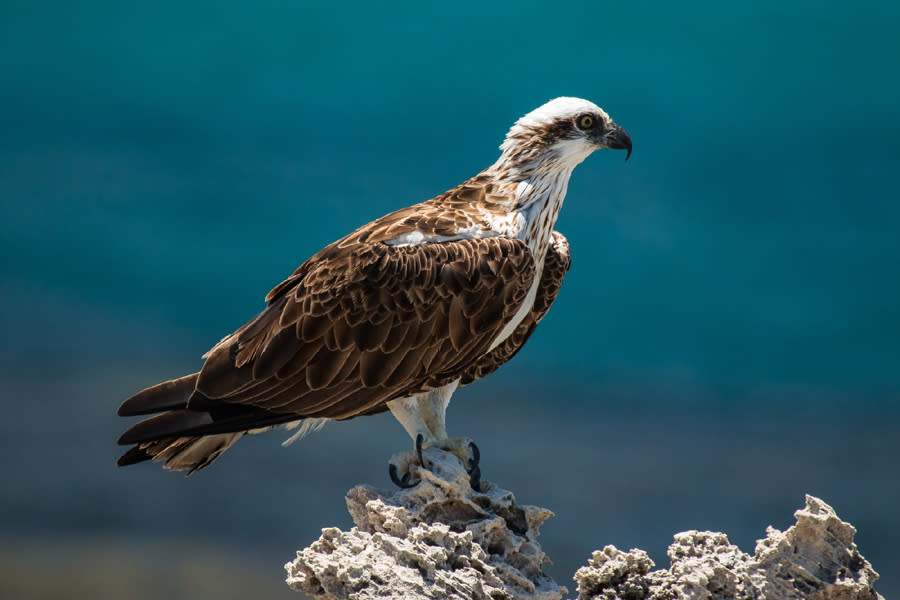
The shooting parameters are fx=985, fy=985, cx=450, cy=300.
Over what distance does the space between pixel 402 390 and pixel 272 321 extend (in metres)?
0.92

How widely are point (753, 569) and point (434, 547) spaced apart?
5.79 feet

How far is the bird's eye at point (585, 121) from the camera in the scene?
6242 millimetres

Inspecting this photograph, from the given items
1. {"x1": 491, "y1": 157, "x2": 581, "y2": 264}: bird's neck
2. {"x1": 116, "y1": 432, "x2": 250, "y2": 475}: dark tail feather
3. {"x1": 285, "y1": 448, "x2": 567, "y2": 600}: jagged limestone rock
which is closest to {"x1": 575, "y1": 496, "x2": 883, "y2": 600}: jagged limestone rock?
{"x1": 285, "y1": 448, "x2": 567, "y2": 600}: jagged limestone rock

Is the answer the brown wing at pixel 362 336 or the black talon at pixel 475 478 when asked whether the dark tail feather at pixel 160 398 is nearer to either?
the brown wing at pixel 362 336

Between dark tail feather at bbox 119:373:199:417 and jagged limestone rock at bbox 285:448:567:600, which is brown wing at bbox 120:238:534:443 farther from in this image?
jagged limestone rock at bbox 285:448:567:600

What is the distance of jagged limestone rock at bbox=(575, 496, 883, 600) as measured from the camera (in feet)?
17.4

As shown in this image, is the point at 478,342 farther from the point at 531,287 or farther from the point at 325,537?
the point at 325,537

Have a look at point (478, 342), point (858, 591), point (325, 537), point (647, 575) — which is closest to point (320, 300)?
point (478, 342)

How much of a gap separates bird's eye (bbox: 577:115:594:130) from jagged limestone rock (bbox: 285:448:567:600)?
2.23m

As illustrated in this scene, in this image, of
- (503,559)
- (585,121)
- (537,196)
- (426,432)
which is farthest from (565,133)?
(503,559)

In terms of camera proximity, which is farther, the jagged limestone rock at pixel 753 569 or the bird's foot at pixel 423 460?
the bird's foot at pixel 423 460

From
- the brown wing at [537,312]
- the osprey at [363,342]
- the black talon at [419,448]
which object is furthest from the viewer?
the brown wing at [537,312]

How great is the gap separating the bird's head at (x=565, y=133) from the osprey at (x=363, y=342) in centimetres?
50

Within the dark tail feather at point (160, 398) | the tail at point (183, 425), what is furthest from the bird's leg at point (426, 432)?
the dark tail feather at point (160, 398)
